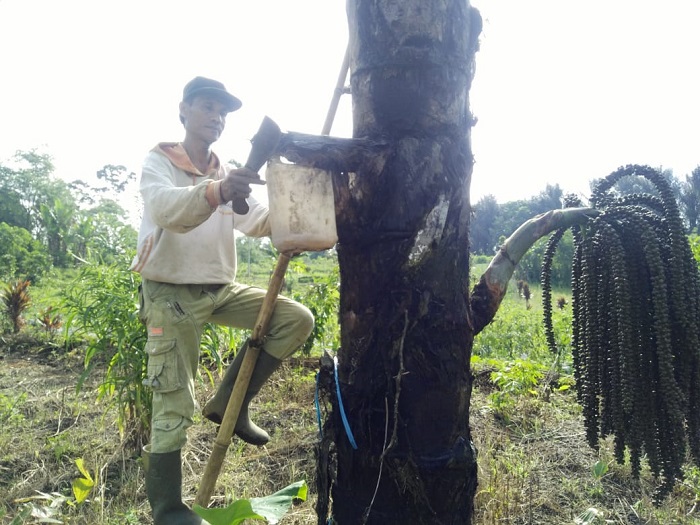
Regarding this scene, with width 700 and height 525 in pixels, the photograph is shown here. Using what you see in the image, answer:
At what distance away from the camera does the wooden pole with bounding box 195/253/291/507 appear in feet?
8.59

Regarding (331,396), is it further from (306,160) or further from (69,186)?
(69,186)

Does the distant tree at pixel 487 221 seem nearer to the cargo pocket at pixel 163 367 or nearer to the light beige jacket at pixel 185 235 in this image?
the light beige jacket at pixel 185 235

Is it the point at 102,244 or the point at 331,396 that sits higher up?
the point at 102,244

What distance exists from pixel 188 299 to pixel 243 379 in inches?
20.4

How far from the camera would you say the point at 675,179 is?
45938 mm

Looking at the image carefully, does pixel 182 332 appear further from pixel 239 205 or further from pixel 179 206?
pixel 239 205

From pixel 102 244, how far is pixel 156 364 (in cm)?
234

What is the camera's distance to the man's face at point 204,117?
3.07 metres

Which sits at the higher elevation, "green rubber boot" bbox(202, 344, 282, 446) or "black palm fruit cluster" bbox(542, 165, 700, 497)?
"black palm fruit cluster" bbox(542, 165, 700, 497)

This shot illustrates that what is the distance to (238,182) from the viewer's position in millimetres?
1907

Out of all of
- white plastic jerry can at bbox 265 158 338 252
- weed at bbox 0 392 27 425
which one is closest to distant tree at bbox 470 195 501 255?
weed at bbox 0 392 27 425

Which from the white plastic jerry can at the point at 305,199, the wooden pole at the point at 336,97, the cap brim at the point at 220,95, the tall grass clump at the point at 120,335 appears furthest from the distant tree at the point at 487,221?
the white plastic jerry can at the point at 305,199

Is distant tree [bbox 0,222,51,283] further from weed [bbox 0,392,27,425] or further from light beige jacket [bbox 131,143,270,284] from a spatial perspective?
light beige jacket [bbox 131,143,270,284]

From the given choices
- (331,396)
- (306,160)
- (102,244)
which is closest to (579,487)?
(331,396)
